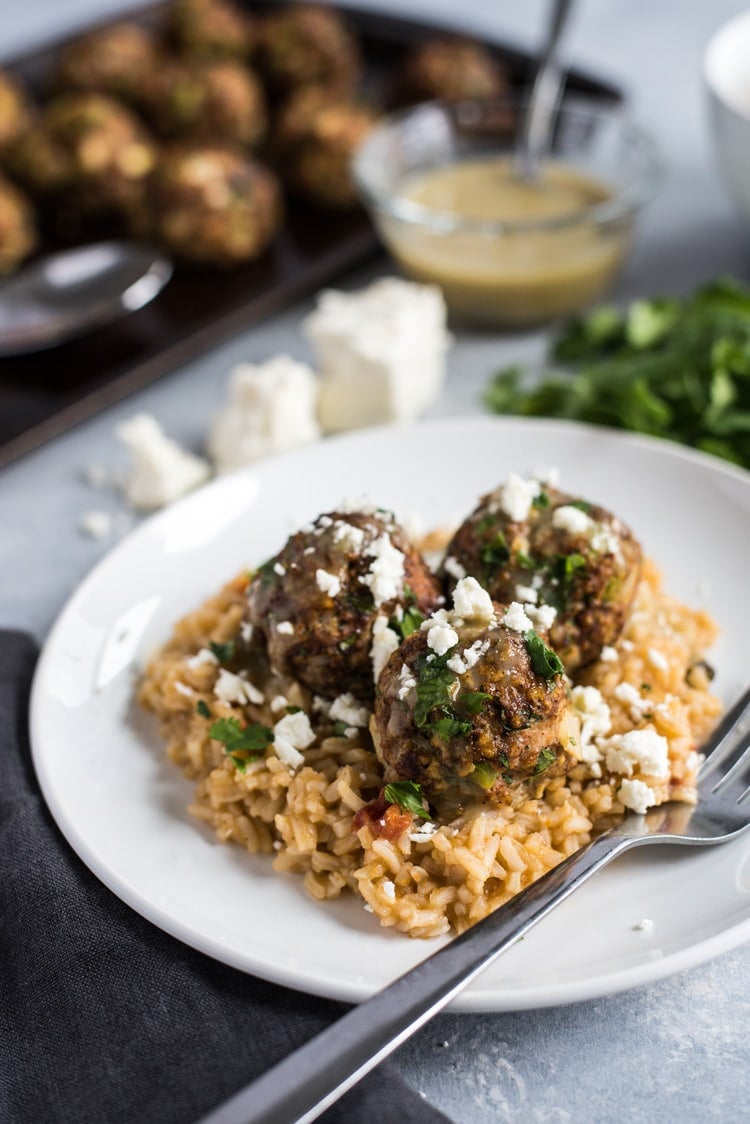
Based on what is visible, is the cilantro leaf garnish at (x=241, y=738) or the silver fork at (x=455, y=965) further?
the cilantro leaf garnish at (x=241, y=738)

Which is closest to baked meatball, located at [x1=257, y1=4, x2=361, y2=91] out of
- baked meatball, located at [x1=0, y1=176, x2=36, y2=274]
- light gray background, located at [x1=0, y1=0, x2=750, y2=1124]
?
light gray background, located at [x1=0, y1=0, x2=750, y2=1124]

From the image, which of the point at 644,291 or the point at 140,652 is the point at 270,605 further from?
the point at 644,291

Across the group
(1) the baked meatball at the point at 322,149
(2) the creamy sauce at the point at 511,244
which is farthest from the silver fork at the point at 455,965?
(1) the baked meatball at the point at 322,149

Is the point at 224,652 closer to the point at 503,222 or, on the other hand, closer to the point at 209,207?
the point at 503,222

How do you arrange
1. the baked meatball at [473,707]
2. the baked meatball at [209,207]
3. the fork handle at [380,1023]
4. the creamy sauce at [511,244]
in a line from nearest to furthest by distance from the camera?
1. the fork handle at [380,1023]
2. the baked meatball at [473,707]
3. the creamy sauce at [511,244]
4. the baked meatball at [209,207]

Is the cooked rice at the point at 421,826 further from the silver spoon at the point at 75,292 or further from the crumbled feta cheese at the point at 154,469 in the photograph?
the silver spoon at the point at 75,292

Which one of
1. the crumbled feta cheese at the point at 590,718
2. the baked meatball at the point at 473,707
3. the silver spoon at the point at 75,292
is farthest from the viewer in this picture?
the silver spoon at the point at 75,292

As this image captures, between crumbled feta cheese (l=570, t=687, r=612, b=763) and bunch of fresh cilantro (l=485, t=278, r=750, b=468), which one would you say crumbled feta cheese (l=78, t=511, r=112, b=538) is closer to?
bunch of fresh cilantro (l=485, t=278, r=750, b=468)
